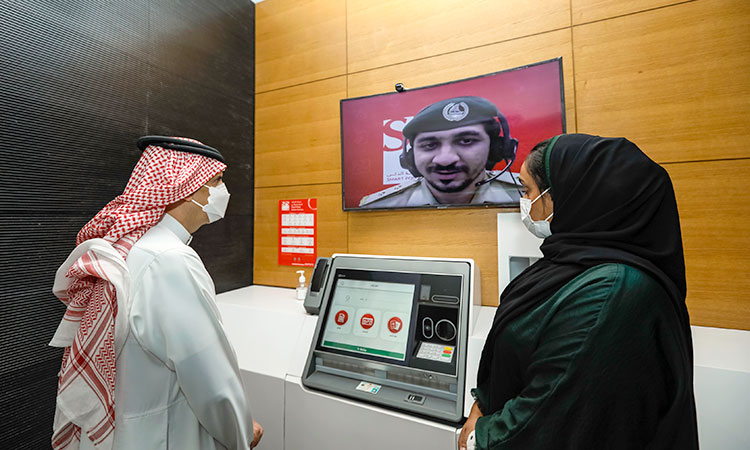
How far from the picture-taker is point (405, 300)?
147cm

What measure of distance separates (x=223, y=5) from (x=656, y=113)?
109 inches

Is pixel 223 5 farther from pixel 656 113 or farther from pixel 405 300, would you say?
pixel 656 113

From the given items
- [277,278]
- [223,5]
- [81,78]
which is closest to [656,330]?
[277,278]

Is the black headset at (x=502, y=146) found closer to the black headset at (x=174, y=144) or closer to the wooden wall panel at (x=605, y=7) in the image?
the wooden wall panel at (x=605, y=7)

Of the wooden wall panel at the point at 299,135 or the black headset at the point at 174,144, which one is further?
the wooden wall panel at the point at 299,135

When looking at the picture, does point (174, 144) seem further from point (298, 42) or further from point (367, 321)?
point (298, 42)

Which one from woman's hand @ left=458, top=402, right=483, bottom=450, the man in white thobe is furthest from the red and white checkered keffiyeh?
woman's hand @ left=458, top=402, right=483, bottom=450

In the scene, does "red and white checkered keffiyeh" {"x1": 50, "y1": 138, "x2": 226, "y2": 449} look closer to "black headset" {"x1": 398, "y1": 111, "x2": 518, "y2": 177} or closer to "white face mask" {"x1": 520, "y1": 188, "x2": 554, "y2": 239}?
"white face mask" {"x1": 520, "y1": 188, "x2": 554, "y2": 239}

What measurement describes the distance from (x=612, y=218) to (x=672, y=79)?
1254mm

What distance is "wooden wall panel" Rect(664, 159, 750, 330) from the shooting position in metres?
1.40

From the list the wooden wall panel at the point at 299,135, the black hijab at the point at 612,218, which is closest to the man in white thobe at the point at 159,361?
the black hijab at the point at 612,218

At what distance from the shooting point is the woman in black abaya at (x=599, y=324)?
706mm

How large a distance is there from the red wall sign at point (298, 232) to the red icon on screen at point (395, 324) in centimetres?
98

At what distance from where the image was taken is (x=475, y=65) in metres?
1.86
